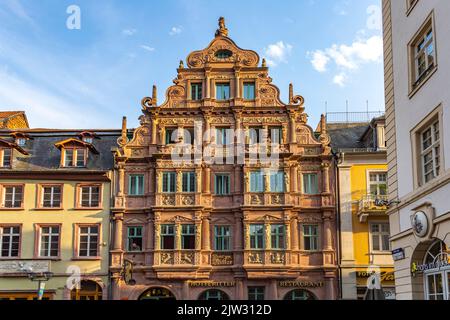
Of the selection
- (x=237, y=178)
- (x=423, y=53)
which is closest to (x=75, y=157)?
(x=237, y=178)

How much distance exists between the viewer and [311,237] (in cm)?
3238

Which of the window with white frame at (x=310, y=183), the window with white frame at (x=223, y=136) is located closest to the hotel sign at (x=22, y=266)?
the window with white frame at (x=223, y=136)

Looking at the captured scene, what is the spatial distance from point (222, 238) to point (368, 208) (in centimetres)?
804

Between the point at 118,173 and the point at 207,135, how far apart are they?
17.9 ft

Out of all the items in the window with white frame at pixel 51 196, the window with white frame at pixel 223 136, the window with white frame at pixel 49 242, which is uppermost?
the window with white frame at pixel 223 136

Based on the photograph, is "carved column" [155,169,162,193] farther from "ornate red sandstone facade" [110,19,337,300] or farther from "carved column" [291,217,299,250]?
"carved column" [291,217,299,250]

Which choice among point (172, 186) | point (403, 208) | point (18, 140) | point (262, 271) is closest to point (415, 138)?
point (403, 208)

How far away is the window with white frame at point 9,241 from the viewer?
1267 inches

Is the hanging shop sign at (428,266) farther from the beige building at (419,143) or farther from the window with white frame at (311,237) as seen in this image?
the window with white frame at (311,237)

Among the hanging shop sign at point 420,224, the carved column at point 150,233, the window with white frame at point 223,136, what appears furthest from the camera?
the window with white frame at point 223,136

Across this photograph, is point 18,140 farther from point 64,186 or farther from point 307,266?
point 307,266

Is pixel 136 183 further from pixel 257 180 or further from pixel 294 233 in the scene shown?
pixel 294 233

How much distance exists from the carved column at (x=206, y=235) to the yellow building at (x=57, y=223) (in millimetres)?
5352

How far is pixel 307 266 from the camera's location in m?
31.6
